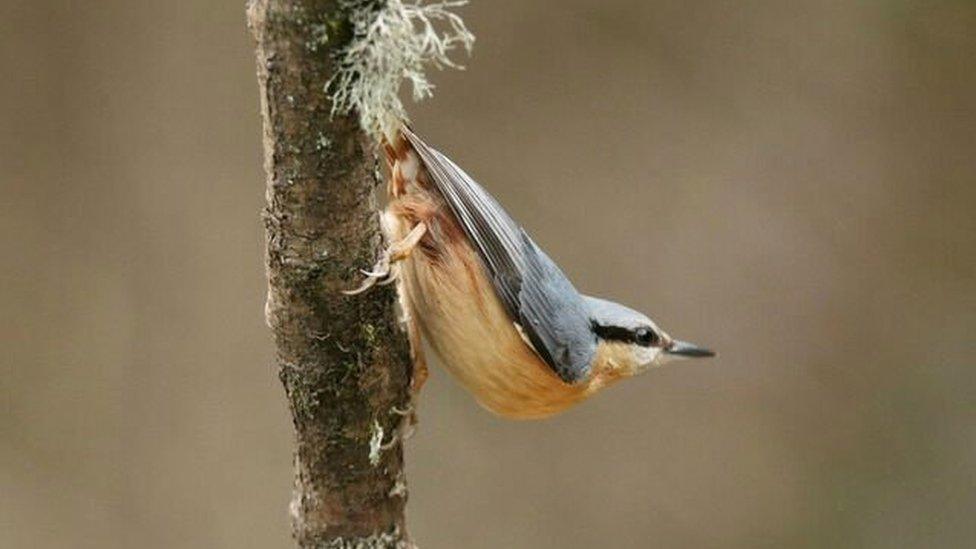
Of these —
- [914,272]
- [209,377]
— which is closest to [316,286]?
[209,377]

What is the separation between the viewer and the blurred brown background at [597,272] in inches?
154

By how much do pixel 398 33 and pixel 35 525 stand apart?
9.87 feet

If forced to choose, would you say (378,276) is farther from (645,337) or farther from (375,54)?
(645,337)

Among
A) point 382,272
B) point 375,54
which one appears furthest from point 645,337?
point 375,54

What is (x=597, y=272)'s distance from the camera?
416 centimetres

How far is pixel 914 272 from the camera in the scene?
14.1ft

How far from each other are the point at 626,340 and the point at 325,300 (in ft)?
3.70

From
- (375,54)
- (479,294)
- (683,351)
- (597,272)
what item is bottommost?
(683,351)

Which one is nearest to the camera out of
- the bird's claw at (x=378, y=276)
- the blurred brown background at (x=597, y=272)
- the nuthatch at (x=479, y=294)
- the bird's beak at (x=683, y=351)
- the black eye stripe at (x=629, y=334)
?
the bird's claw at (x=378, y=276)

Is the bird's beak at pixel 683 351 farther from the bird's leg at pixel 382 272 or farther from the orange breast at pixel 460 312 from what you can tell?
the bird's leg at pixel 382 272

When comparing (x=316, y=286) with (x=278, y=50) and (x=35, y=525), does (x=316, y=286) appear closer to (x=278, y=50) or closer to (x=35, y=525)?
(x=278, y=50)

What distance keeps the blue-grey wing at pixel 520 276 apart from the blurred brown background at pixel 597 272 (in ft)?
5.52

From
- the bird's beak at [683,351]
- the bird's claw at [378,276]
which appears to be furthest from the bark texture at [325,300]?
the bird's beak at [683,351]

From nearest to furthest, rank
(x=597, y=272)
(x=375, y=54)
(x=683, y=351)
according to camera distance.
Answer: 1. (x=375, y=54)
2. (x=683, y=351)
3. (x=597, y=272)
